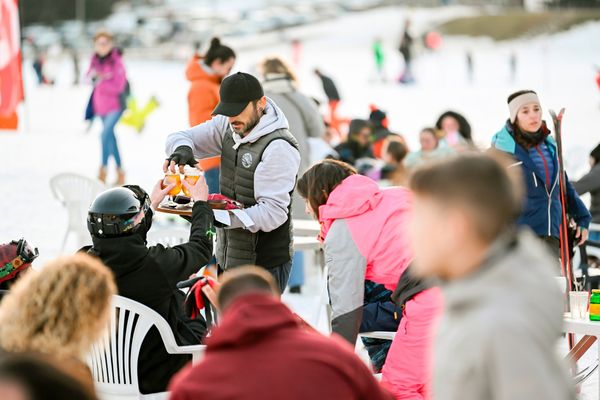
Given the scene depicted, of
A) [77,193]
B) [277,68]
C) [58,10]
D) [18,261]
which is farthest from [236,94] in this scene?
[58,10]

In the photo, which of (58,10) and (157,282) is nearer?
(157,282)

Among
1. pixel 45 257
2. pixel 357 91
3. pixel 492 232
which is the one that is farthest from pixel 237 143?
pixel 357 91

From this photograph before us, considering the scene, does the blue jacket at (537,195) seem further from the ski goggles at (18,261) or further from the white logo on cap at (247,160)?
the ski goggles at (18,261)

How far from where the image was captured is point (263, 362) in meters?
2.59

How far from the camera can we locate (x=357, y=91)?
29391mm

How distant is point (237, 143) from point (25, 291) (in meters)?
2.59

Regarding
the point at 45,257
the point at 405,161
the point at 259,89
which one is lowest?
the point at 45,257

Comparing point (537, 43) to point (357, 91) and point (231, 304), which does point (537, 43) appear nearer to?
point (357, 91)

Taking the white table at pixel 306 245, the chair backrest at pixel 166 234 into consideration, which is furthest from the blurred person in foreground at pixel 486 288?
the white table at pixel 306 245

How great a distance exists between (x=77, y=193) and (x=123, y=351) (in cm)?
419

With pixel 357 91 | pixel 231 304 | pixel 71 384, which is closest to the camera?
pixel 71 384

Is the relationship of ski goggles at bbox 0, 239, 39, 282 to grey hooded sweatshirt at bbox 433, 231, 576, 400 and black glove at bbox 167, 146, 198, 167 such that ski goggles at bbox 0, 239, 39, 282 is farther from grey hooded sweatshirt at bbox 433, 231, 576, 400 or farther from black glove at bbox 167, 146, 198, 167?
grey hooded sweatshirt at bbox 433, 231, 576, 400

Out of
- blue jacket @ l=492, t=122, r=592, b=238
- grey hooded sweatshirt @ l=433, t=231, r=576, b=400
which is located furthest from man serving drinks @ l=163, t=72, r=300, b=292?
grey hooded sweatshirt @ l=433, t=231, r=576, b=400

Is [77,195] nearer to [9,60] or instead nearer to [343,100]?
[9,60]
